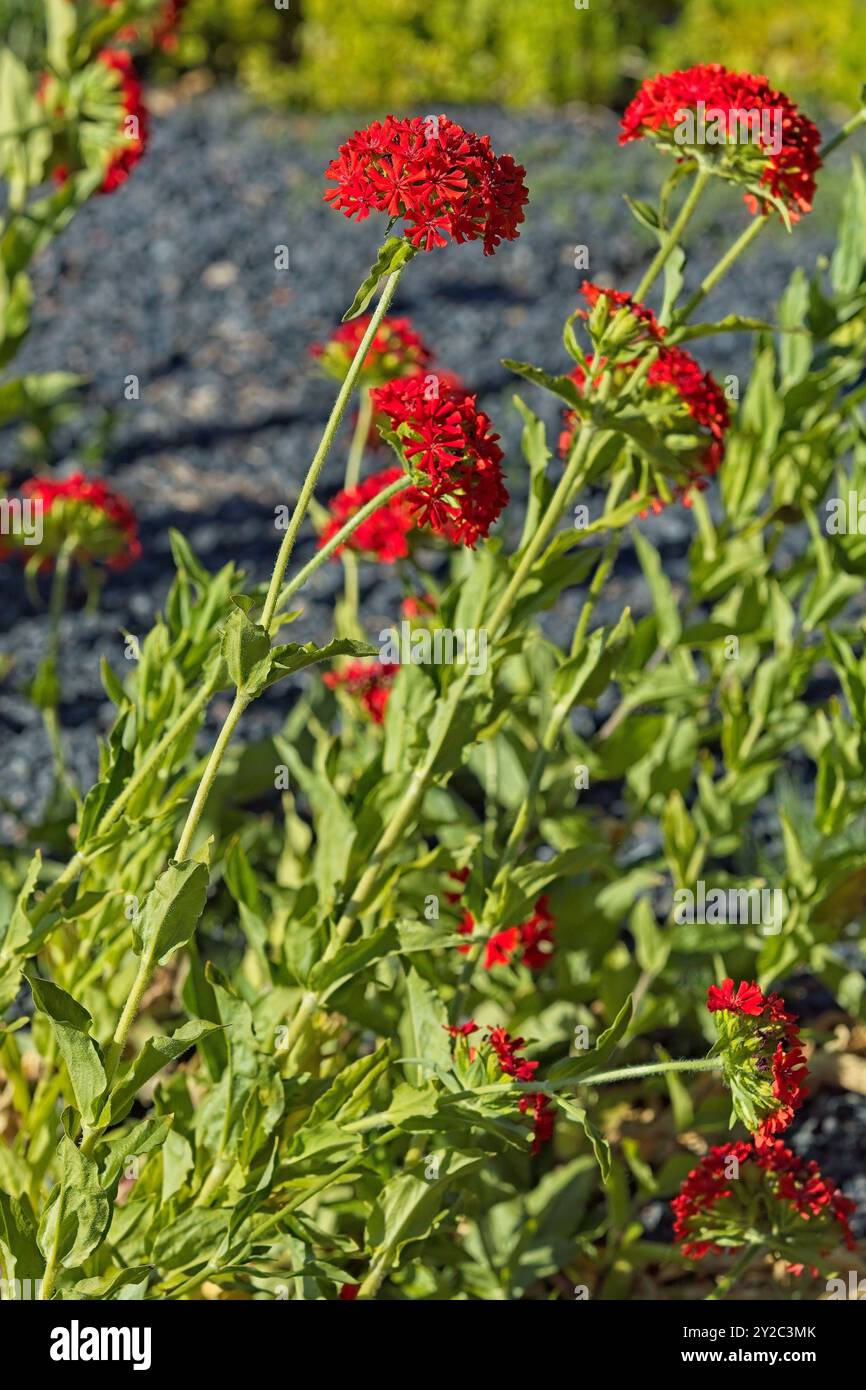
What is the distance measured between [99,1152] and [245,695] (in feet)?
1.80

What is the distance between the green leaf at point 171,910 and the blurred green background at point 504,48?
7.11 meters

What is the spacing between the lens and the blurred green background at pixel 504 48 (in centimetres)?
801

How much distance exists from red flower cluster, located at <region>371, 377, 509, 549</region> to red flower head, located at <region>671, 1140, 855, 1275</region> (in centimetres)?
88

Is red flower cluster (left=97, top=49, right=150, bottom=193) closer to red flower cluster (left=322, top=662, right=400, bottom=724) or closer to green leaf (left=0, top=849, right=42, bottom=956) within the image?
red flower cluster (left=322, top=662, right=400, bottom=724)

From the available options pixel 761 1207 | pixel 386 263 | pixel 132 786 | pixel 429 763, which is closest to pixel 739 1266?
pixel 761 1207

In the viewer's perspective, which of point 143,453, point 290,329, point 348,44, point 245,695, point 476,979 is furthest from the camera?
point 348,44

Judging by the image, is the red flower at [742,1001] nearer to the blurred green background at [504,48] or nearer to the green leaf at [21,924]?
the green leaf at [21,924]

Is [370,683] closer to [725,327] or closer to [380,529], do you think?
[380,529]

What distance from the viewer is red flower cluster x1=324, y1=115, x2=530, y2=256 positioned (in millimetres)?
1531

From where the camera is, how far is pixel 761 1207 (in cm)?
208

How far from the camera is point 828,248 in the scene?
6.47m

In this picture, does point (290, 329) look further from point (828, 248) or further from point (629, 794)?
point (629, 794)

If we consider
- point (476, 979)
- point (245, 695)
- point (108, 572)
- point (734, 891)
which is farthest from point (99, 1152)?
point (108, 572)

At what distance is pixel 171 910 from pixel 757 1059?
630mm
